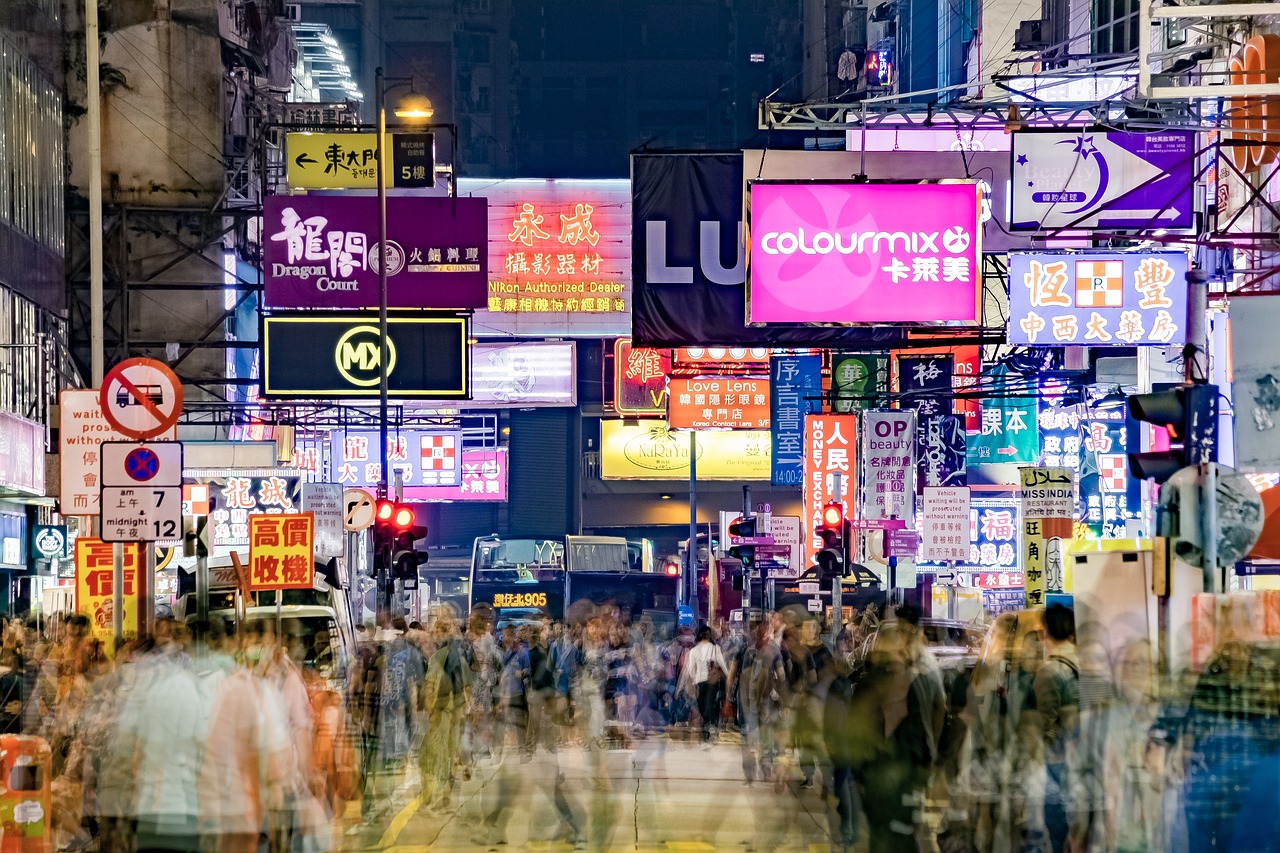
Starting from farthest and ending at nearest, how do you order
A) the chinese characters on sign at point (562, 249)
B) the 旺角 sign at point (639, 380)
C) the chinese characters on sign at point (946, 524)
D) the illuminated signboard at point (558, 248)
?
the 旺角 sign at point (639, 380) < the chinese characters on sign at point (562, 249) < the illuminated signboard at point (558, 248) < the chinese characters on sign at point (946, 524)

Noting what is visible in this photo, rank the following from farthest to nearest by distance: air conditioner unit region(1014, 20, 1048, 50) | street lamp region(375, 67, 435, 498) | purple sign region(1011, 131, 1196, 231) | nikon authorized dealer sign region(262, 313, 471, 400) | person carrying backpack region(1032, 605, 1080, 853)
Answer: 1. air conditioner unit region(1014, 20, 1048, 50)
2. nikon authorized dealer sign region(262, 313, 471, 400)
3. street lamp region(375, 67, 435, 498)
4. purple sign region(1011, 131, 1196, 231)
5. person carrying backpack region(1032, 605, 1080, 853)

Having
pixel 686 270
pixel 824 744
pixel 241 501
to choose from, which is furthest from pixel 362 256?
pixel 824 744

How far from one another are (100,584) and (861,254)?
36.2ft

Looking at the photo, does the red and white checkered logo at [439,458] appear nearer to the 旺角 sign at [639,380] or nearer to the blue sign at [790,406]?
the 旺角 sign at [639,380]

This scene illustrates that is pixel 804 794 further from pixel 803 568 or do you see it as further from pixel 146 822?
pixel 803 568

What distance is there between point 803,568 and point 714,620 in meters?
2.79

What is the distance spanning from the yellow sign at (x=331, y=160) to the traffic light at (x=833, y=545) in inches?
427

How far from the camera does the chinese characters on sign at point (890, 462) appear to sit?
3469 centimetres

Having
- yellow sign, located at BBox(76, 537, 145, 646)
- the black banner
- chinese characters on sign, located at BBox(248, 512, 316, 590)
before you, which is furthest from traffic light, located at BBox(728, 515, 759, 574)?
yellow sign, located at BBox(76, 537, 145, 646)

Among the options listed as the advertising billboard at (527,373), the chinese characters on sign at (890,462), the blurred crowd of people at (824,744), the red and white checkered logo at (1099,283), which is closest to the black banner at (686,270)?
the red and white checkered logo at (1099,283)

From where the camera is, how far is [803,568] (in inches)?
1799

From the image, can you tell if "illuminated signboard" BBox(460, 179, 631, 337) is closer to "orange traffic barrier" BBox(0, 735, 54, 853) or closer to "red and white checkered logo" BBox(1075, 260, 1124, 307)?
"red and white checkered logo" BBox(1075, 260, 1124, 307)

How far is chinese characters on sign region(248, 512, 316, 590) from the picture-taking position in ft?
64.7

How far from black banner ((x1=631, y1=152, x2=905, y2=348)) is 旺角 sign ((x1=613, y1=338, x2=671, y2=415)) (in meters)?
29.3
